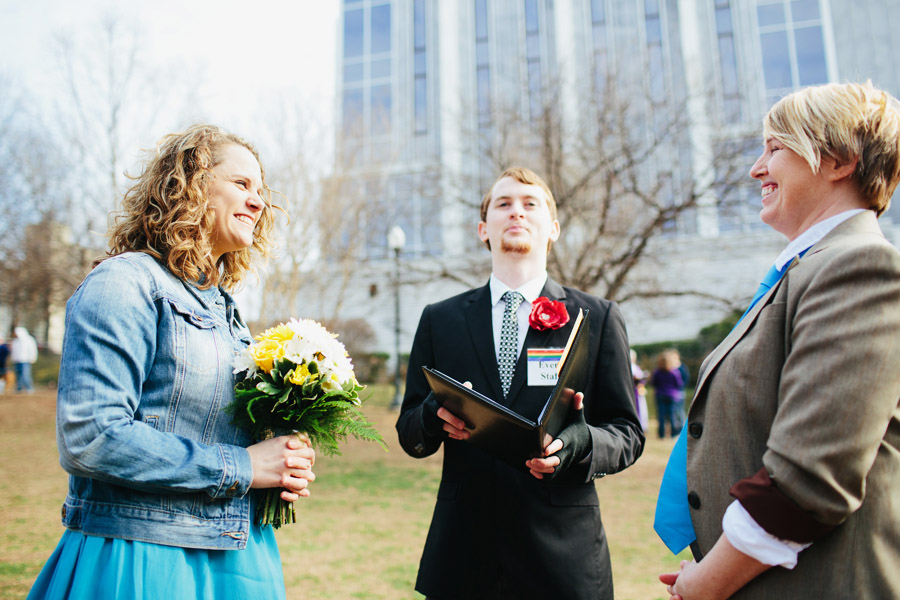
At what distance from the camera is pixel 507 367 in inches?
106

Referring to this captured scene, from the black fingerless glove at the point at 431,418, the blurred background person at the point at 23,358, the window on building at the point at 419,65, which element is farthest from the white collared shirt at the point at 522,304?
the window on building at the point at 419,65

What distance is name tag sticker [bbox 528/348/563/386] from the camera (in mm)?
2525

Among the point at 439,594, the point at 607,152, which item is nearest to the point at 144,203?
the point at 439,594

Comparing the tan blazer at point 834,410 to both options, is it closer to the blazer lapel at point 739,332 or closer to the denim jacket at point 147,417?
the blazer lapel at point 739,332

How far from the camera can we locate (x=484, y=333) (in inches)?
109

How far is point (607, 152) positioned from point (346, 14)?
2450cm

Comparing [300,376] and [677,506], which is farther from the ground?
[300,376]

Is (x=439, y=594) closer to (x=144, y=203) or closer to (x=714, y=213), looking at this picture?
(x=144, y=203)

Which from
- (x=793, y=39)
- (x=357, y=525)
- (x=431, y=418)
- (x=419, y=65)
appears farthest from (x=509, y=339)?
(x=419, y=65)

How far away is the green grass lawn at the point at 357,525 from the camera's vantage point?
512cm

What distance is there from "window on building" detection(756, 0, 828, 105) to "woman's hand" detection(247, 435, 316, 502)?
25.8m

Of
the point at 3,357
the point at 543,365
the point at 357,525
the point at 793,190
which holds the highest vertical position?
the point at 3,357

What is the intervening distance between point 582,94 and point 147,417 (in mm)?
11252

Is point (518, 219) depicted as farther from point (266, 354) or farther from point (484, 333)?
point (266, 354)
